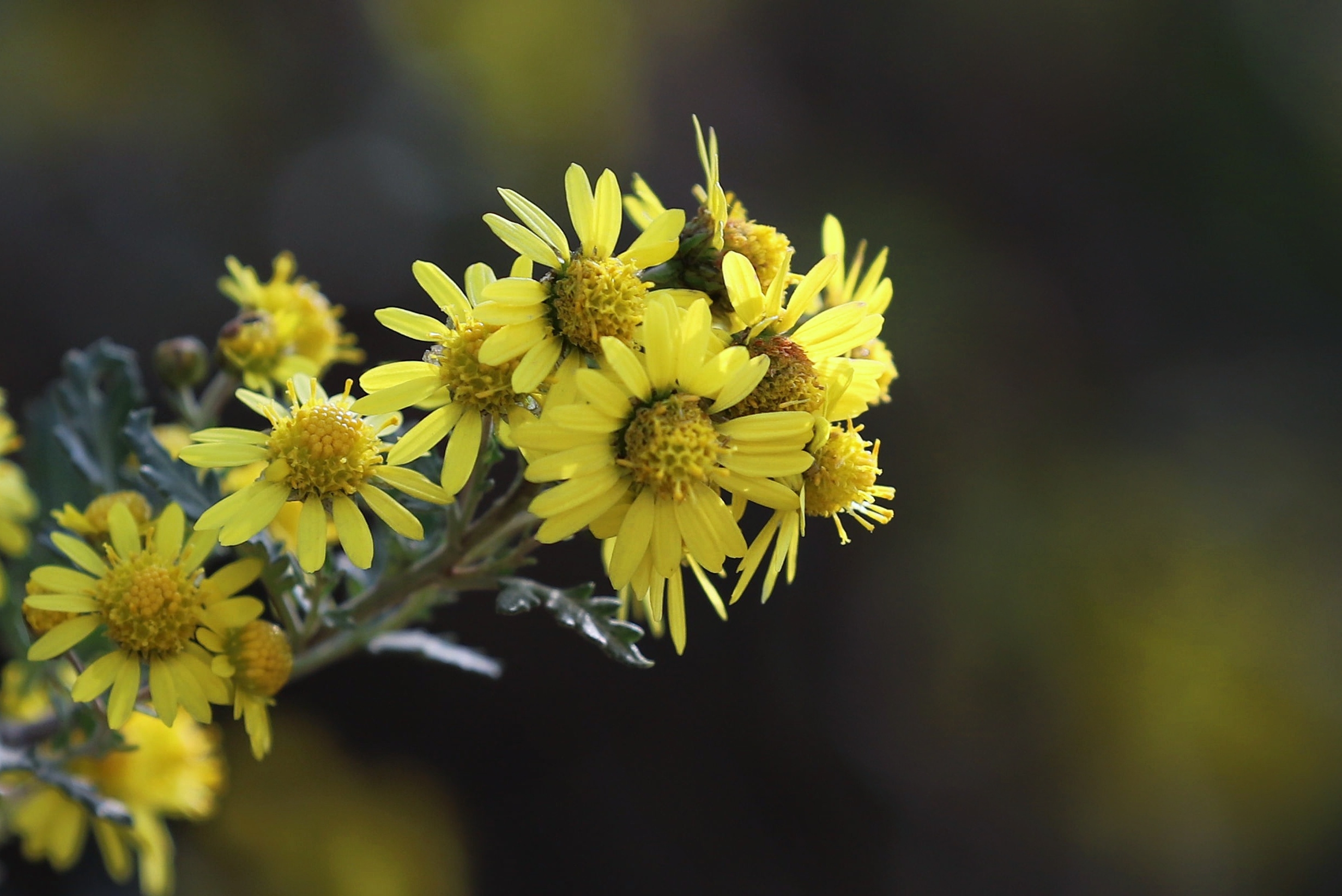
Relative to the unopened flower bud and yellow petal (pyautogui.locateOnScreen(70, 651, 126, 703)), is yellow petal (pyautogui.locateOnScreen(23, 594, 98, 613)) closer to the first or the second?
yellow petal (pyautogui.locateOnScreen(70, 651, 126, 703))

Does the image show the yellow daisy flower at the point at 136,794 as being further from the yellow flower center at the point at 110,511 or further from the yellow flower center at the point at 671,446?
the yellow flower center at the point at 671,446

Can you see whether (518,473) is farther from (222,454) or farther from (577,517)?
(222,454)

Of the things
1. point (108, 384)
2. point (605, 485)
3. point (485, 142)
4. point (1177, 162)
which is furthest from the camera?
point (1177, 162)

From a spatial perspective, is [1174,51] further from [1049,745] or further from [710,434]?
[710,434]

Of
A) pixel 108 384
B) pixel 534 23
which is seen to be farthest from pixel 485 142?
pixel 108 384

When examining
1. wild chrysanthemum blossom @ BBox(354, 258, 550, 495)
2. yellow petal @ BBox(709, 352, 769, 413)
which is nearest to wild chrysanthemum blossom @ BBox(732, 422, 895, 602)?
yellow petal @ BBox(709, 352, 769, 413)

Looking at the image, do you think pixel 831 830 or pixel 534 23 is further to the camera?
pixel 534 23
